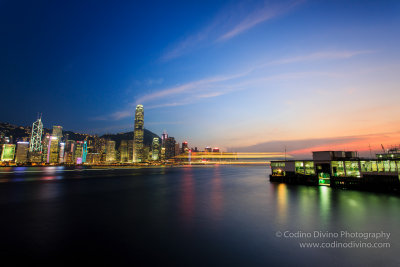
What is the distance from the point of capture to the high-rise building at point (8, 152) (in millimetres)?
176500

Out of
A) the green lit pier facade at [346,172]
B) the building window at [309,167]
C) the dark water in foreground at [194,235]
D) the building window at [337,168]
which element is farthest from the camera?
the building window at [309,167]

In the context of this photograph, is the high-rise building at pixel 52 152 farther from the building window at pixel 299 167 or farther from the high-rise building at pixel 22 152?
the building window at pixel 299 167

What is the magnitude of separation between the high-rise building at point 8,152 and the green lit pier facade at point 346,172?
239 m

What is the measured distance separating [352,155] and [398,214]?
26746 mm

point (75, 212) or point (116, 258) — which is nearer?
point (116, 258)

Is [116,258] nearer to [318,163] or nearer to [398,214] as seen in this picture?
[398,214]

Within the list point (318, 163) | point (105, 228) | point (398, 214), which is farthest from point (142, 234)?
point (318, 163)

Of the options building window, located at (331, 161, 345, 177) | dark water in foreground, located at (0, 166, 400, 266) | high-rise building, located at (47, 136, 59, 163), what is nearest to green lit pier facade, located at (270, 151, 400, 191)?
building window, located at (331, 161, 345, 177)

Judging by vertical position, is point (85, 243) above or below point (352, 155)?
below

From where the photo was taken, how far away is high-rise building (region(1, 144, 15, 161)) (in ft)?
579

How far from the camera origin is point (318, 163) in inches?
1538

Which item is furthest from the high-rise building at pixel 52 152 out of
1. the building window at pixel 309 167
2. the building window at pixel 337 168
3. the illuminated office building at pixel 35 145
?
the building window at pixel 337 168

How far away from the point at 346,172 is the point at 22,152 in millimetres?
251224

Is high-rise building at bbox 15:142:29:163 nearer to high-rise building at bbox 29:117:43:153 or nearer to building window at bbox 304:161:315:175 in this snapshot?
high-rise building at bbox 29:117:43:153
